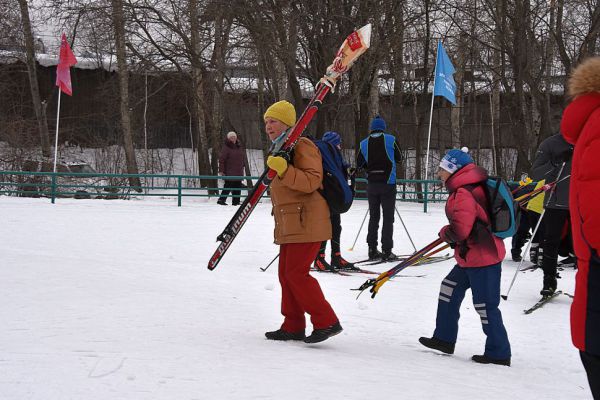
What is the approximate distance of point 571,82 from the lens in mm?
2861

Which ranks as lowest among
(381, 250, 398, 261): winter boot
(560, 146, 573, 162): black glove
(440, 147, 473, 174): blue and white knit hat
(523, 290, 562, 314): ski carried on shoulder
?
(523, 290, 562, 314): ski carried on shoulder

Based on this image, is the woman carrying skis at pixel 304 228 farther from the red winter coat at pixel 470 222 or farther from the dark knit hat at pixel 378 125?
the dark knit hat at pixel 378 125

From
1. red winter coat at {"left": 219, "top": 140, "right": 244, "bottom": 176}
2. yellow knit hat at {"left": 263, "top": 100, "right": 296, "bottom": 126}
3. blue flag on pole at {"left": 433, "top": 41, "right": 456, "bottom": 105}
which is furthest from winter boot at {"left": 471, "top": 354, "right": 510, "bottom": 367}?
red winter coat at {"left": 219, "top": 140, "right": 244, "bottom": 176}

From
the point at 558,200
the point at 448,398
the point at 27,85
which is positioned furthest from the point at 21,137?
the point at 448,398

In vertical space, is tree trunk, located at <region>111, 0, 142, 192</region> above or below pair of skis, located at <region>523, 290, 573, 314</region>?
above

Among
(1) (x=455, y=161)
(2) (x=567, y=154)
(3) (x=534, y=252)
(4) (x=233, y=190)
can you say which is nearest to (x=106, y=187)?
(4) (x=233, y=190)

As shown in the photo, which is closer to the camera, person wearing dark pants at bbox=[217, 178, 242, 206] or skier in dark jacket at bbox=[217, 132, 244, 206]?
person wearing dark pants at bbox=[217, 178, 242, 206]

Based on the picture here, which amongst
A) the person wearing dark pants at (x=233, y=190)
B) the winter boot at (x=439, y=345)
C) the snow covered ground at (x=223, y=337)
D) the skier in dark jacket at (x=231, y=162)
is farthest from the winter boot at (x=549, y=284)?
the skier in dark jacket at (x=231, y=162)

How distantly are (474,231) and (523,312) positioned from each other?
2406mm

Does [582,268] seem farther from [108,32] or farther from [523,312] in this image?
[108,32]

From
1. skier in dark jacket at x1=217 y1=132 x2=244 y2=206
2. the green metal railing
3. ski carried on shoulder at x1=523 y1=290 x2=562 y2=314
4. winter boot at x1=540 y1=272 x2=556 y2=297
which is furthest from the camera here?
skier in dark jacket at x1=217 y1=132 x2=244 y2=206

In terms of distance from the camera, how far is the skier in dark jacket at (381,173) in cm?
977

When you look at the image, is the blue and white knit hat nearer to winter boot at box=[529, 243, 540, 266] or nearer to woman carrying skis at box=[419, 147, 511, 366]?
woman carrying skis at box=[419, 147, 511, 366]

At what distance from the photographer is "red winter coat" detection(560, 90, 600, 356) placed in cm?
262
